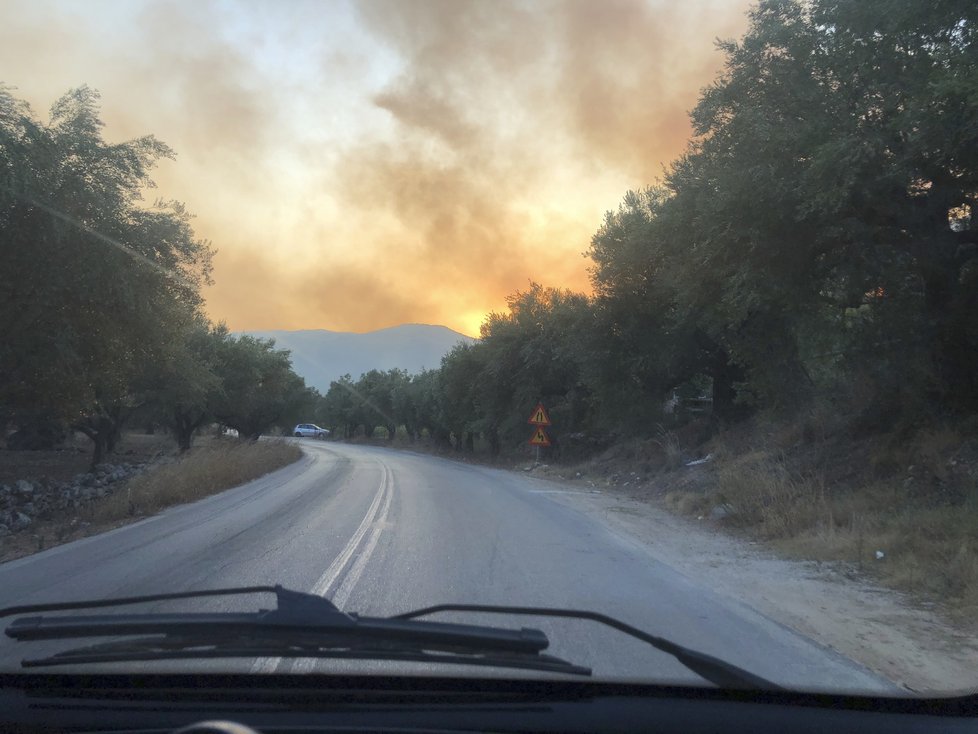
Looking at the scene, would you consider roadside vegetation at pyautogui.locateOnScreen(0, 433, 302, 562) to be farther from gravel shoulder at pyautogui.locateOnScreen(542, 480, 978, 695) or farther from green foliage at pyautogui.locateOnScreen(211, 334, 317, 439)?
green foliage at pyautogui.locateOnScreen(211, 334, 317, 439)

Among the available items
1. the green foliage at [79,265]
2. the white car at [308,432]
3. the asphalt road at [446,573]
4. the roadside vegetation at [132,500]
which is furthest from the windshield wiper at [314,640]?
the white car at [308,432]

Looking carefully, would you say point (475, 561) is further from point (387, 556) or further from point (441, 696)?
point (441, 696)

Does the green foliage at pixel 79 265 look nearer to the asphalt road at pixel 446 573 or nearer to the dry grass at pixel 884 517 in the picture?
the asphalt road at pixel 446 573

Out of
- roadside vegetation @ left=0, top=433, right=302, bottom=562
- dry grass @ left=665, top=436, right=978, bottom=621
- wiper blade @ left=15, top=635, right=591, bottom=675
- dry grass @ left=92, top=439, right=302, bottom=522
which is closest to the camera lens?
wiper blade @ left=15, top=635, right=591, bottom=675

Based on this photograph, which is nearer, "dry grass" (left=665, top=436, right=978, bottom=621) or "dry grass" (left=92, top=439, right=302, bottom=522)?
"dry grass" (left=665, top=436, right=978, bottom=621)

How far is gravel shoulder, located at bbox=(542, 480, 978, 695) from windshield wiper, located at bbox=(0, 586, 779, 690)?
1.98 metres

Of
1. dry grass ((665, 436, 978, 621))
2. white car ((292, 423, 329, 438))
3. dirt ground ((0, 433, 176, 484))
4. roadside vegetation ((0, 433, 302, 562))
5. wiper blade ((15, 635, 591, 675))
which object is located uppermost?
white car ((292, 423, 329, 438))

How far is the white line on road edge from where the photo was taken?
4.30 meters

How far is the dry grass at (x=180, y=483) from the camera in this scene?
53.7ft

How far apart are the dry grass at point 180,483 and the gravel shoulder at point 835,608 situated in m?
9.89

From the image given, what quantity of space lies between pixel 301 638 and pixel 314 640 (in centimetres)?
6

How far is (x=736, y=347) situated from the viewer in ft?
62.8

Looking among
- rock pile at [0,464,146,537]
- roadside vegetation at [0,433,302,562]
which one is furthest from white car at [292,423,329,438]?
roadside vegetation at [0,433,302,562]

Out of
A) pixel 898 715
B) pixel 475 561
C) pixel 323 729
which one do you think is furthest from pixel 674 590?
pixel 323 729
